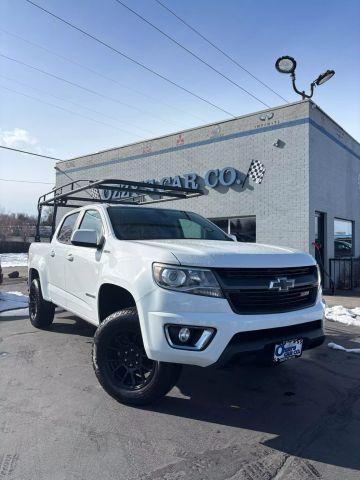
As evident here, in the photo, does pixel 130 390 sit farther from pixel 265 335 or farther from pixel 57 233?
pixel 57 233

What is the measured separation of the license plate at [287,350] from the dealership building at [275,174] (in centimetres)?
830

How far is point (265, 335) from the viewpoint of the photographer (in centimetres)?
346

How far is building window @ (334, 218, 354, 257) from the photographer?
14189 millimetres

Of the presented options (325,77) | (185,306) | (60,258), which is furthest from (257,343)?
(325,77)

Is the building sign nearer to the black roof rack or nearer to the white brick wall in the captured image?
the white brick wall

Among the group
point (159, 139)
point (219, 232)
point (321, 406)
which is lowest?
point (321, 406)

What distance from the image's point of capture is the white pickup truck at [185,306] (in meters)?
3.29

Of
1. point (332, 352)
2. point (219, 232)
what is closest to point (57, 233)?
point (219, 232)

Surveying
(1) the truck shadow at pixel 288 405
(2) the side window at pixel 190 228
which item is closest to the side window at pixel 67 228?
(2) the side window at pixel 190 228

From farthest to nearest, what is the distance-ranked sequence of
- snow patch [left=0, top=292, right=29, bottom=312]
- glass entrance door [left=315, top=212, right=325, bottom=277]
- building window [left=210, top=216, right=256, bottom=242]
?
building window [left=210, top=216, right=256, bottom=242] → glass entrance door [left=315, top=212, right=325, bottom=277] → snow patch [left=0, top=292, right=29, bottom=312]

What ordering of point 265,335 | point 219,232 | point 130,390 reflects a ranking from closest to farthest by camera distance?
point 265,335 → point 130,390 → point 219,232

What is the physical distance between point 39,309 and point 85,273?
2218 millimetres

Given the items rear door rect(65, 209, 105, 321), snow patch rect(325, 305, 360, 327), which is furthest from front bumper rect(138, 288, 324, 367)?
snow patch rect(325, 305, 360, 327)

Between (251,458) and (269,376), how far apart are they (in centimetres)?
179
